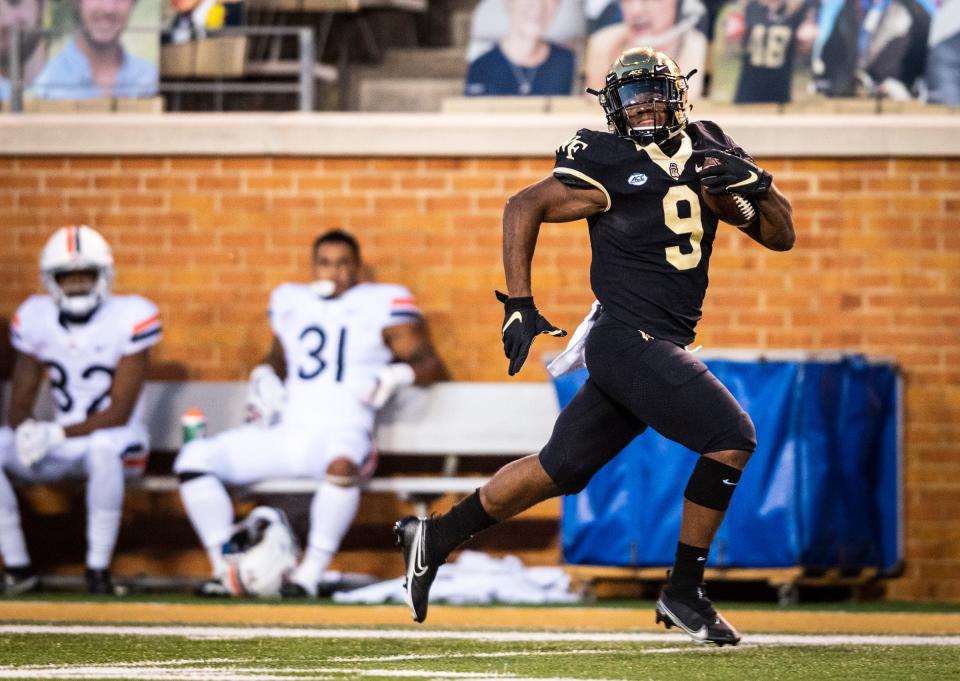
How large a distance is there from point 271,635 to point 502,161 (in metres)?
3.38

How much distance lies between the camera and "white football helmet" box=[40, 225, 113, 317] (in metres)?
7.76

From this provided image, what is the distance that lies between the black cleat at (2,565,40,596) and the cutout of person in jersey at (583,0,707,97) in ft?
11.2

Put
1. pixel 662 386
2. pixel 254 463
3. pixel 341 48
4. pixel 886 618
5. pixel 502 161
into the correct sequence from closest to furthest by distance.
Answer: pixel 662 386
pixel 886 618
pixel 254 463
pixel 502 161
pixel 341 48

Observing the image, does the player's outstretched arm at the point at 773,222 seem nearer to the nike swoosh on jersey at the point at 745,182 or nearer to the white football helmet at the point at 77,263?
the nike swoosh on jersey at the point at 745,182

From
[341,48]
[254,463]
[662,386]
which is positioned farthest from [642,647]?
[341,48]

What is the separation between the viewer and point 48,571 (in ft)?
27.7

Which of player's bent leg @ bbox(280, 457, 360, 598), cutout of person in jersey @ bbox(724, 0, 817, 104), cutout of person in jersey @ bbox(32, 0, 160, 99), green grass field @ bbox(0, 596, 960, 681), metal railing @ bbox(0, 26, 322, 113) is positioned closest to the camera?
green grass field @ bbox(0, 596, 960, 681)

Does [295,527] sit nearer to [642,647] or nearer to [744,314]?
[744,314]

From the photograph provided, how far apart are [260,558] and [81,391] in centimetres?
121

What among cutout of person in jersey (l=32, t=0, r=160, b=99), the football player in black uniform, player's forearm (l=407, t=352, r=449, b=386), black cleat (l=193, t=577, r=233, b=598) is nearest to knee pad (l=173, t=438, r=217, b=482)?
black cleat (l=193, t=577, r=233, b=598)

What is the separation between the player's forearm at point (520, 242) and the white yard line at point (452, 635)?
3.79ft

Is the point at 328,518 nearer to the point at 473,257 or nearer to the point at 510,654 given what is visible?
the point at 473,257

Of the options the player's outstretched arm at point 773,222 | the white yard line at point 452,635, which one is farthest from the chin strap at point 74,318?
the player's outstretched arm at point 773,222

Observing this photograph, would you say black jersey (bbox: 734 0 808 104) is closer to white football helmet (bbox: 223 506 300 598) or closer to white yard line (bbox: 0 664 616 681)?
white football helmet (bbox: 223 506 300 598)
